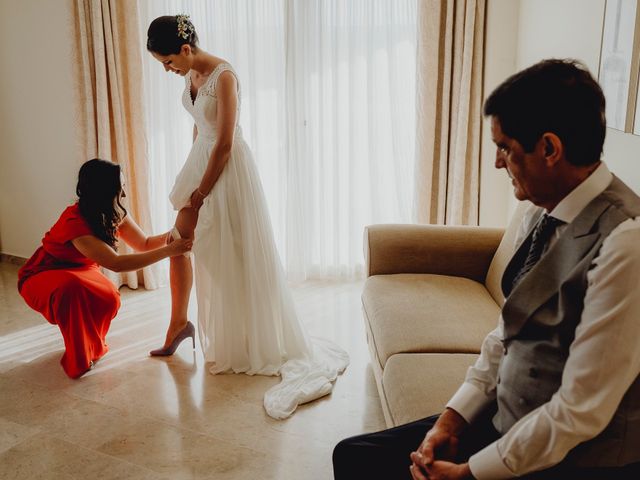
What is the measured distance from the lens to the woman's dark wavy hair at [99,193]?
2883 mm

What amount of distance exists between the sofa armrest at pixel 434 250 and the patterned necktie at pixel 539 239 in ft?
4.97

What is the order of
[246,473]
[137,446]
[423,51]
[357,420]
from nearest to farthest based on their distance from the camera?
[246,473] < [137,446] < [357,420] < [423,51]

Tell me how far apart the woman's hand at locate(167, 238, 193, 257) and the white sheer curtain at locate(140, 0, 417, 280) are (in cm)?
122

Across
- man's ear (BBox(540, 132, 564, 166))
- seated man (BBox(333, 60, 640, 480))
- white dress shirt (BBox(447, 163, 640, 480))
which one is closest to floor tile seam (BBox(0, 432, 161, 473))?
seated man (BBox(333, 60, 640, 480))

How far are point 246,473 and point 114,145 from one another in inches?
97.7

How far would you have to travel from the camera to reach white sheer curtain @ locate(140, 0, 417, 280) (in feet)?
12.7

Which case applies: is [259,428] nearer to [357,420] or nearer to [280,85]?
[357,420]

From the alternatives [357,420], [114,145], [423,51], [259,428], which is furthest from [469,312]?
[114,145]

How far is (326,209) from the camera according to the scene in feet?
13.6

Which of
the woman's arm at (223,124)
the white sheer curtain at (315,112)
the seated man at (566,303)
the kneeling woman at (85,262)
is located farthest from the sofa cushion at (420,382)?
the white sheer curtain at (315,112)

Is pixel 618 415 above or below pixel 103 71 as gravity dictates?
below

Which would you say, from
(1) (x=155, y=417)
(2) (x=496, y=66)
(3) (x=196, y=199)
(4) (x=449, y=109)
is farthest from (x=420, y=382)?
(2) (x=496, y=66)

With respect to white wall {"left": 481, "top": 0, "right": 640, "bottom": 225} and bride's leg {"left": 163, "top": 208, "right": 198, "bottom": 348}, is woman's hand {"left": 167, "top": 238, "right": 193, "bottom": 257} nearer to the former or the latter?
bride's leg {"left": 163, "top": 208, "right": 198, "bottom": 348}

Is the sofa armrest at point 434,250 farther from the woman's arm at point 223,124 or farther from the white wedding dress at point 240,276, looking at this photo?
the woman's arm at point 223,124
